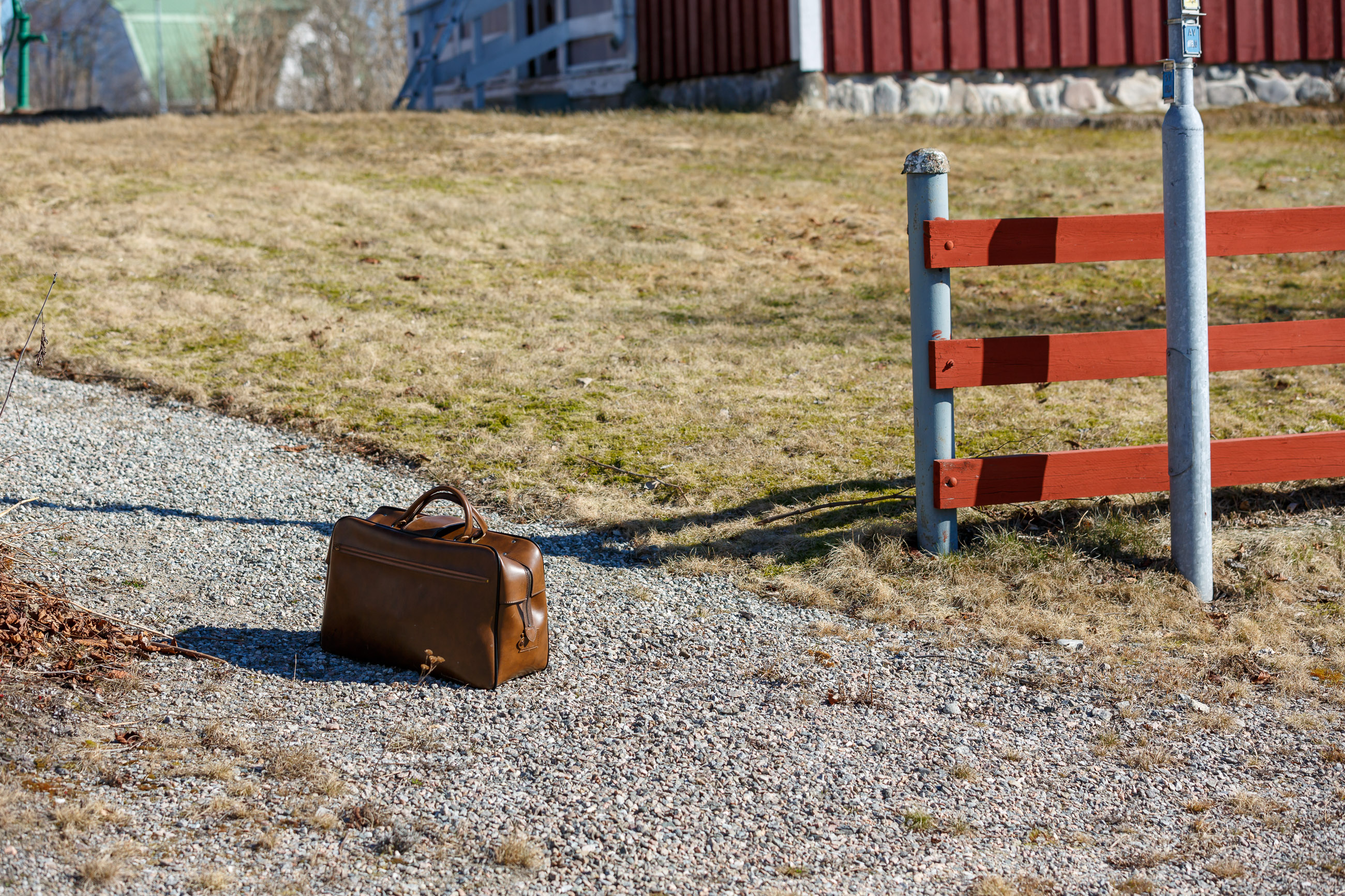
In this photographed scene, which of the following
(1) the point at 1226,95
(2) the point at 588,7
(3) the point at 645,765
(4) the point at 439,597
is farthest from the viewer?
(2) the point at 588,7

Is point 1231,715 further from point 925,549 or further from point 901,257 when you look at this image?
point 901,257

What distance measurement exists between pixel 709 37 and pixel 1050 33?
4.38m

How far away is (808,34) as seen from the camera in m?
14.4

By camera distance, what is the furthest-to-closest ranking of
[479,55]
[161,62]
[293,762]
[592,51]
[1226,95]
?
1. [161,62]
2. [479,55]
3. [592,51]
4. [1226,95]
5. [293,762]

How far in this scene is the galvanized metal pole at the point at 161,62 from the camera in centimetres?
3092

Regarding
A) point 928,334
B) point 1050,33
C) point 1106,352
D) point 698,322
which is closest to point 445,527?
point 928,334

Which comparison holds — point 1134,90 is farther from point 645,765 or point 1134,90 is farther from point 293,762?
point 293,762

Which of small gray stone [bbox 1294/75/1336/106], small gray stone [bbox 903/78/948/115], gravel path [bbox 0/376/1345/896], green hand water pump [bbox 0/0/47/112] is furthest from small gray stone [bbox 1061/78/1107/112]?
green hand water pump [bbox 0/0/47/112]

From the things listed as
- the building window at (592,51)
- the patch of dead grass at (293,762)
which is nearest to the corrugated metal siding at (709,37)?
the building window at (592,51)

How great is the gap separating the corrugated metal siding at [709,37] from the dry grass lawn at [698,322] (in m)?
1.39

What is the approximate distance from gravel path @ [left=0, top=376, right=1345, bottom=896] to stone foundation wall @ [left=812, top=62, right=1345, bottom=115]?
11.8 m

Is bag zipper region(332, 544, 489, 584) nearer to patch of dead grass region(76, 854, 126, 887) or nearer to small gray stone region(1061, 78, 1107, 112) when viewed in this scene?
patch of dead grass region(76, 854, 126, 887)

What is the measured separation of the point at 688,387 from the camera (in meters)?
6.70

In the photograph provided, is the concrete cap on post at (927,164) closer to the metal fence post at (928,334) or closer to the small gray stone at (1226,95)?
the metal fence post at (928,334)
